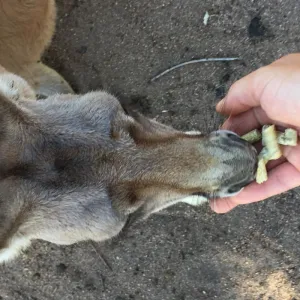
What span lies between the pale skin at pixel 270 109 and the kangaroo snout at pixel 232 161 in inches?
11.1

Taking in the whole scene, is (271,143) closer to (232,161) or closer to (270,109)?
(270,109)

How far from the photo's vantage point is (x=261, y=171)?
2.43 meters

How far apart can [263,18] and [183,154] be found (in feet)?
4.59

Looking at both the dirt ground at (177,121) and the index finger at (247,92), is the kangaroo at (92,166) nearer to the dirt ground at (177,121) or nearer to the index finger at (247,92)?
the index finger at (247,92)

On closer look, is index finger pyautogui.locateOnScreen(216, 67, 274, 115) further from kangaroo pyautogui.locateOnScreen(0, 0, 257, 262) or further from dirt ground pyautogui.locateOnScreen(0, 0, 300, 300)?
dirt ground pyautogui.locateOnScreen(0, 0, 300, 300)

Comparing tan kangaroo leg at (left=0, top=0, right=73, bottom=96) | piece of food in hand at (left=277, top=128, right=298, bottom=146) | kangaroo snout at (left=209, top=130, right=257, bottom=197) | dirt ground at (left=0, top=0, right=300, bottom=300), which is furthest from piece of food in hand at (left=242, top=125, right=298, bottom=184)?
tan kangaroo leg at (left=0, top=0, right=73, bottom=96)

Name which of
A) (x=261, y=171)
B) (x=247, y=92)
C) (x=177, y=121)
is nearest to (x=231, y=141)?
(x=261, y=171)

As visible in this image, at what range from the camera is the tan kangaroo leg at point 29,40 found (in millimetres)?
2912

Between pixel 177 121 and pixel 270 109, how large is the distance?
2.89 feet

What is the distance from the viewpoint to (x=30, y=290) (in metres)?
3.43

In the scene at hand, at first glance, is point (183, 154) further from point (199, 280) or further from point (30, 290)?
point (30, 290)

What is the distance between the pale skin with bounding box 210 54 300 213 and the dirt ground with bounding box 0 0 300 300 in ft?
1.64

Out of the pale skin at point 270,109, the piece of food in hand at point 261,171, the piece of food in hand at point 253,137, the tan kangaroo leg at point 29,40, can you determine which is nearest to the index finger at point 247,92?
the pale skin at point 270,109

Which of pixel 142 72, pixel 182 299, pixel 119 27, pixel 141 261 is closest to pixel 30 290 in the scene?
pixel 141 261
